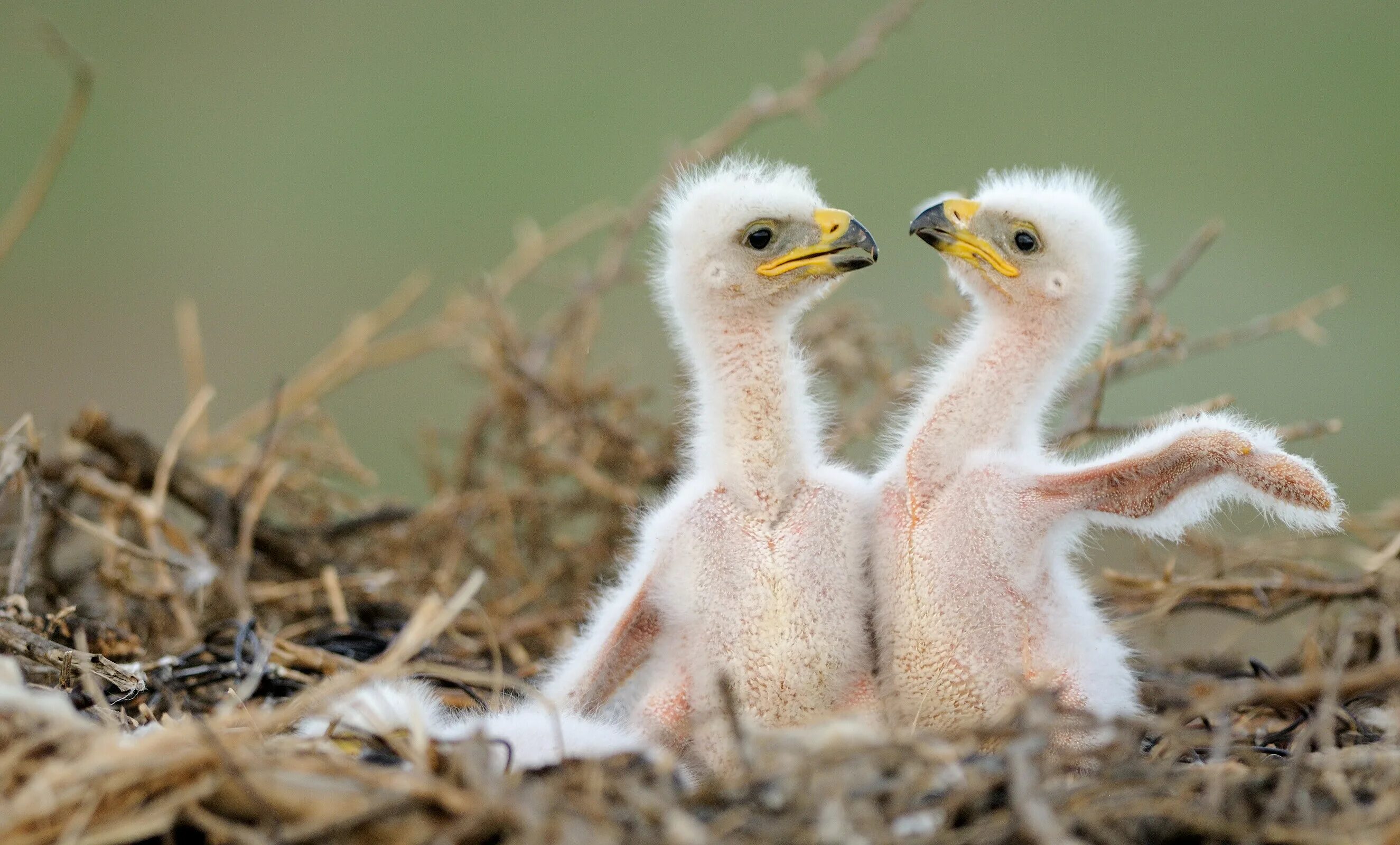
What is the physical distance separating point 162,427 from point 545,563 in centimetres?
258

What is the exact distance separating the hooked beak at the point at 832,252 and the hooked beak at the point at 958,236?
0.08 m

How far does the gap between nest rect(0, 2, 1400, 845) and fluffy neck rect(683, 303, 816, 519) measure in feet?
1.30

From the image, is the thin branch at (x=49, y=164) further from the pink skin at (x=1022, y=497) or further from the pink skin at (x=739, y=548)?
the pink skin at (x=1022, y=497)

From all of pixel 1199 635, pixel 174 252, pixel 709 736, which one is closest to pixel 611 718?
pixel 709 736

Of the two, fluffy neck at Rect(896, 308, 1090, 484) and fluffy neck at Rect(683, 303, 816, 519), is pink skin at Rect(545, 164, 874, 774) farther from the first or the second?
fluffy neck at Rect(896, 308, 1090, 484)

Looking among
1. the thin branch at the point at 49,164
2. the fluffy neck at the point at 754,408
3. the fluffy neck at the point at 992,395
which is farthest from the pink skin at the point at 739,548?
the thin branch at the point at 49,164

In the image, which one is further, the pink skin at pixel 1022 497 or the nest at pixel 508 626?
the pink skin at pixel 1022 497

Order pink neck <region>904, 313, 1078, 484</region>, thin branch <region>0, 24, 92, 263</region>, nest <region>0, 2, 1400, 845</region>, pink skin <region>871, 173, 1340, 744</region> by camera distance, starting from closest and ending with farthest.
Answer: nest <region>0, 2, 1400, 845</region> < pink skin <region>871, 173, 1340, 744</region> < pink neck <region>904, 313, 1078, 484</region> < thin branch <region>0, 24, 92, 263</region>

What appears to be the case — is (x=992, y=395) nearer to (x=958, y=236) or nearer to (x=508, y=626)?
(x=958, y=236)

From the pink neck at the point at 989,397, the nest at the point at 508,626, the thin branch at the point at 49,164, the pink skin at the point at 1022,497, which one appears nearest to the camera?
the nest at the point at 508,626

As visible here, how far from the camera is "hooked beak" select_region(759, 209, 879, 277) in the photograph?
182cm

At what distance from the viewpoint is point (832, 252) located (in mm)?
1823

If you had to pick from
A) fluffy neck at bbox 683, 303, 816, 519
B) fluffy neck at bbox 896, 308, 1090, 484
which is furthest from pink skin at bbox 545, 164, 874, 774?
fluffy neck at bbox 896, 308, 1090, 484

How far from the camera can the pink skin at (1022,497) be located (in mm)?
1678
